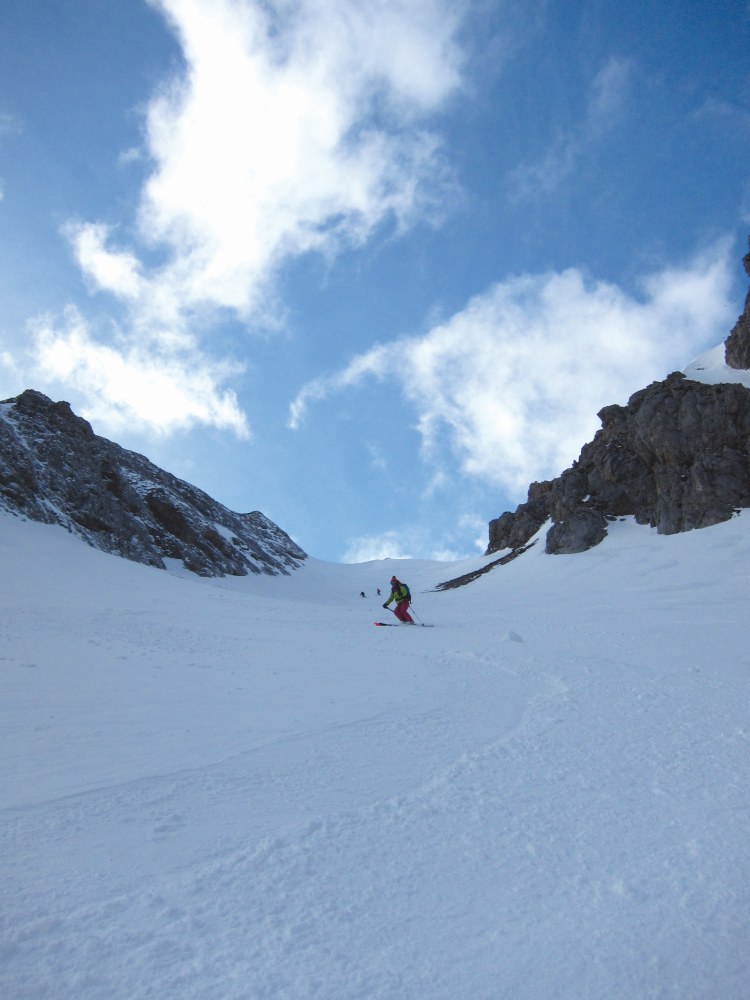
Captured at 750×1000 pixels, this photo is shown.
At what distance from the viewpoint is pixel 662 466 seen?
39594 mm

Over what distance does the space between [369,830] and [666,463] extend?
42.2 meters

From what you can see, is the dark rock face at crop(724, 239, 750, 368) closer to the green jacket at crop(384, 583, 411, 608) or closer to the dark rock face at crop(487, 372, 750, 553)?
the dark rock face at crop(487, 372, 750, 553)

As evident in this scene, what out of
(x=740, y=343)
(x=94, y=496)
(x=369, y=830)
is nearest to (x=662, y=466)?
(x=740, y=343)

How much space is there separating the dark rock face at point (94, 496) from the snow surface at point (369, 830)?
2565cm

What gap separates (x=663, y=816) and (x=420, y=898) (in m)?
2.10

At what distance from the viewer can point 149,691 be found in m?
7.11

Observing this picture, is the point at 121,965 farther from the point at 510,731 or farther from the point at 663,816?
the point at 510,731

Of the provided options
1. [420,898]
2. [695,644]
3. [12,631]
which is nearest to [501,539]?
[695,644]

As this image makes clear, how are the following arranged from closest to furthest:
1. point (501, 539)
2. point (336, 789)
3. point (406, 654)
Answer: point (336, 789), point (406, 654), point (501, 539)

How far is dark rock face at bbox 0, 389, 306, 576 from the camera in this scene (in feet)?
101

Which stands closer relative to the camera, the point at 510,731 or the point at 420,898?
the point at 420,898

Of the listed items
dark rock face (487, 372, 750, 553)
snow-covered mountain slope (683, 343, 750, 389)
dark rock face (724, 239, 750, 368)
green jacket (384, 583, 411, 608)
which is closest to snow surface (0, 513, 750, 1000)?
green jacket (384, 583, 411, 608)

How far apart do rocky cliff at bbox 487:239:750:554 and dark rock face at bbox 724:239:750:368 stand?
0.08 m

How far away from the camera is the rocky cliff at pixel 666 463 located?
33812 millimetres
